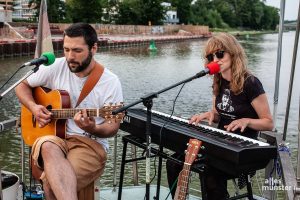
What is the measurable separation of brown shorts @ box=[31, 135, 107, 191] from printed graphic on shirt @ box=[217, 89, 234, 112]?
45.1 inches

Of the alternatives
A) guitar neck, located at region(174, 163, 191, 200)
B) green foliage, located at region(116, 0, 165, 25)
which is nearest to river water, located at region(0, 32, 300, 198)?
guitar neck, located at region(174, 163, 191, 200)

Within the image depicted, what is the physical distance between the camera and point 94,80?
4273 mm

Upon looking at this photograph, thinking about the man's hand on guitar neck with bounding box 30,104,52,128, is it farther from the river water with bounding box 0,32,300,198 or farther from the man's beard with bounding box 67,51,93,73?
the river water with bounding box 0,32,300,198

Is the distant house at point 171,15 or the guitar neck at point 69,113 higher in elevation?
the distant house at point 171,15

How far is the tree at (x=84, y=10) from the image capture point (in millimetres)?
81762

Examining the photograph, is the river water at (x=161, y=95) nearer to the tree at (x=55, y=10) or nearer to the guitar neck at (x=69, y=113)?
the guitar neck at (x=69, y=113)

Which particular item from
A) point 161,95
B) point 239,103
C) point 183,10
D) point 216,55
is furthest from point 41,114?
point 183,10

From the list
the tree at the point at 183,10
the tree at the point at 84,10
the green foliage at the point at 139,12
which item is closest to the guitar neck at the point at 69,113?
the tree at the point at 84,10

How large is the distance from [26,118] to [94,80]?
90 cm

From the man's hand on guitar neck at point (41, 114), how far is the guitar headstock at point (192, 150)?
1.31 meters

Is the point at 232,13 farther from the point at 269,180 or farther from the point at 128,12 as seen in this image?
the point at 269,180

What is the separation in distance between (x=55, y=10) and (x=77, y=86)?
250ft

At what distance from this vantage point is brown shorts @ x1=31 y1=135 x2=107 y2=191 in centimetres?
398

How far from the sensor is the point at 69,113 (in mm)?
4191
